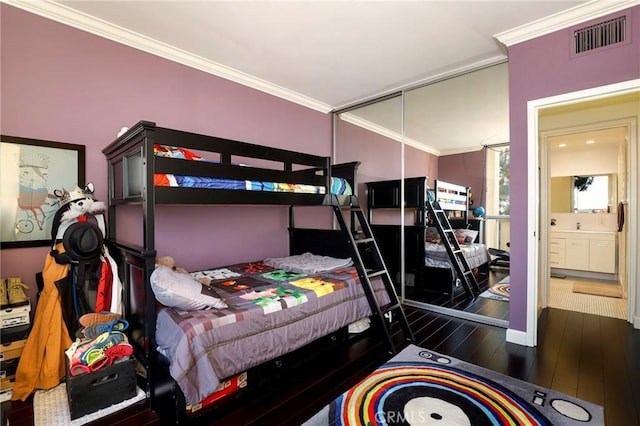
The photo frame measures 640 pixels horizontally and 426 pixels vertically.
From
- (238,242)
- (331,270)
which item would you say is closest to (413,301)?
(331,270)

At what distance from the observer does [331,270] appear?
2748mm

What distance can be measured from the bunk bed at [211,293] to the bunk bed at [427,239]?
1.37 m

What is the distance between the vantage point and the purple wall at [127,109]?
2.09 meters

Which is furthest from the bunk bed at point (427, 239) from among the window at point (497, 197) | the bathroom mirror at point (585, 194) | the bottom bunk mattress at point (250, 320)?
the bathroom mirror at point (585, 194)

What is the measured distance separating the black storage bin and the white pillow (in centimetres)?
54

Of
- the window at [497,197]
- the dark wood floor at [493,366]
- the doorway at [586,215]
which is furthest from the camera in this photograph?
the doorway at [586,215]

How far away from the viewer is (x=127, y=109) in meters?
2.54

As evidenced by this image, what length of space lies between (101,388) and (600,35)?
4184mm

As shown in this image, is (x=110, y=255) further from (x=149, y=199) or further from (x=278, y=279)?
(x=278, y=279)

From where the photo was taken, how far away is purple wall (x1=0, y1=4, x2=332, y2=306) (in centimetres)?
209

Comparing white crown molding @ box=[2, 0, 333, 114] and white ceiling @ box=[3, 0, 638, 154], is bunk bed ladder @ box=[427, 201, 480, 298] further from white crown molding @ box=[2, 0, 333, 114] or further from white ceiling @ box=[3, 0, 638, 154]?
white crown molding @ box=[2, 0, 333, 114]

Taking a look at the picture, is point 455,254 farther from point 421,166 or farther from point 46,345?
point 46,345

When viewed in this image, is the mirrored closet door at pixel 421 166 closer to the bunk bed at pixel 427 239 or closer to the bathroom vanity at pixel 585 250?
the bunk bed at pixel 427 239

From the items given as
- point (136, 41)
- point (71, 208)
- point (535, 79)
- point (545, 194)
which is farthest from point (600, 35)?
point (71, 208)
